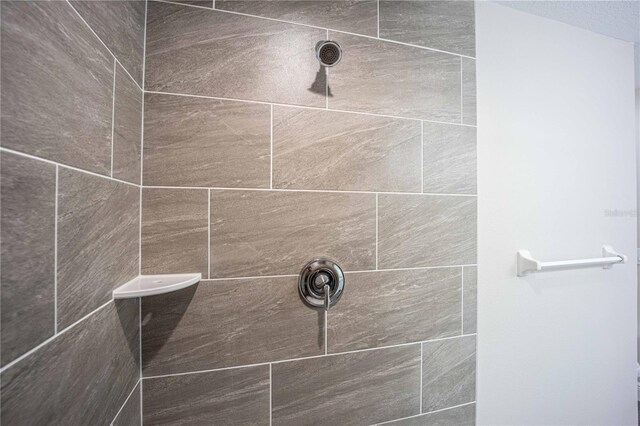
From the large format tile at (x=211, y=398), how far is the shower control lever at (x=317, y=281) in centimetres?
25

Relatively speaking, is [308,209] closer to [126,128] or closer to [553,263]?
[126,128]

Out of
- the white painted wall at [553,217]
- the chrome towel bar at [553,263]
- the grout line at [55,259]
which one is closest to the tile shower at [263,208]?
the grout line at [55,259]

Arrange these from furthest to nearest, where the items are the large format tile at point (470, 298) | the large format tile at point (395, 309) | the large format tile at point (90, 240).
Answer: the large format tile at point (470, 298), the large format tile at point (395, 309), the large format tile at point (90, 240)

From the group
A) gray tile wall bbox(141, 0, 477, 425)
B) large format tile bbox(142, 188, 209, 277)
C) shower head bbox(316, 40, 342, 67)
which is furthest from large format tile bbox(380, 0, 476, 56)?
large format tile bbox(142, 188, 209, 277)

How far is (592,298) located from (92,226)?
182 centimetres

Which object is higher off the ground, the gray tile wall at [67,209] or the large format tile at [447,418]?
the gray tile wall at [67,209]

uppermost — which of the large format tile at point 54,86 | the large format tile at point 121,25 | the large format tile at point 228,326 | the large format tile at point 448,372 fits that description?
the large format tile at point 121,25

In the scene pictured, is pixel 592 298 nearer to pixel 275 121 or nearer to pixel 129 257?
pixel 275 121

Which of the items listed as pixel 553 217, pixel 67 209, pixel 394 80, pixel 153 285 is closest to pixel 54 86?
pixel 67 209

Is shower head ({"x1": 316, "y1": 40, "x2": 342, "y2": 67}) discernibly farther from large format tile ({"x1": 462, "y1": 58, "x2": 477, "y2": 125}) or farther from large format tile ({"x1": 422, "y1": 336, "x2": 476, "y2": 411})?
large format tile ({"x1": 422, "y1": 336, "x2": 476, "y2": 411})

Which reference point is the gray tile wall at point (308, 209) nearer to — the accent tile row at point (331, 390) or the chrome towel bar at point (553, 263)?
the accent tile row at point (331, 390)

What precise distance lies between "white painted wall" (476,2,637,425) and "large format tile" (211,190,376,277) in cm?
51

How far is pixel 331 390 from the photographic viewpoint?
81 centimetres

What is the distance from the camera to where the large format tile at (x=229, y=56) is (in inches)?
28.1
